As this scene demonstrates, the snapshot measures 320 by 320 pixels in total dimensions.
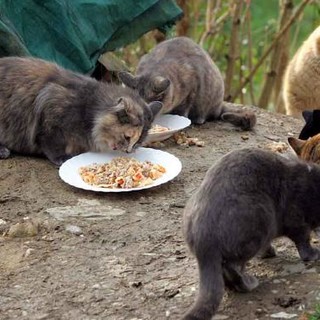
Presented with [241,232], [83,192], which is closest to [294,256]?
[241,232]

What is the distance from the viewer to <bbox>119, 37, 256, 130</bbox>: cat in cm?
708

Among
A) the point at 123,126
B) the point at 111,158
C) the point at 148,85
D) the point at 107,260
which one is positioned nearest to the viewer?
the point at 107,260

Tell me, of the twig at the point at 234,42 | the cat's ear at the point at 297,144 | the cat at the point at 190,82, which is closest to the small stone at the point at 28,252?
the cat's ear at the point at 297,144

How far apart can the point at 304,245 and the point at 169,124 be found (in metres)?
2.84

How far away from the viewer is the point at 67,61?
7.03 meters

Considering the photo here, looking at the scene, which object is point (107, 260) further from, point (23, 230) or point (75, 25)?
point (75, 25)

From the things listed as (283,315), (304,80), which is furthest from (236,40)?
(283,315)

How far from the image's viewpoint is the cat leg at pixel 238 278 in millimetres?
3883

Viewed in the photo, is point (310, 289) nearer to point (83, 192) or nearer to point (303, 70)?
point (83, 192)

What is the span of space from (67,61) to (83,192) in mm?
1809

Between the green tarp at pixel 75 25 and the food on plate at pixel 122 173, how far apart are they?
4.53 feet

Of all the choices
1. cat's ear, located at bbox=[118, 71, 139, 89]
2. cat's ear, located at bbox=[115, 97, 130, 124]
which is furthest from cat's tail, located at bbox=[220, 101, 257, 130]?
cat's ear, located at bbox=[115, 97, 130, 124]

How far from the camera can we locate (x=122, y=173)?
570 cm

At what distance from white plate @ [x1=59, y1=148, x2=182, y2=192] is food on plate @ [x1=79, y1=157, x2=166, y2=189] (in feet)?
0.14
